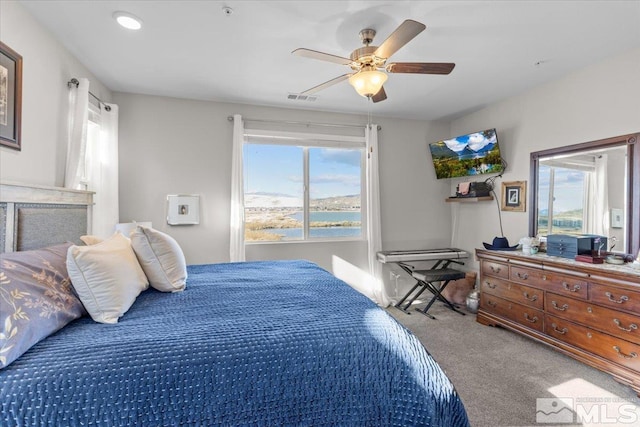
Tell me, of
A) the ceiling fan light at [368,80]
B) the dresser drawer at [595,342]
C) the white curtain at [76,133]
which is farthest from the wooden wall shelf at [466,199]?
the white curtain at [76,133]

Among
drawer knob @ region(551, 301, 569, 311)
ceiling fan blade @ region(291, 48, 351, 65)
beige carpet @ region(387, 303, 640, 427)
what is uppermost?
ceiling fan blade @ region(291, 48, 351, 65)

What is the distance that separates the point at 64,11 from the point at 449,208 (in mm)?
4545

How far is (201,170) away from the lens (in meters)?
3.54

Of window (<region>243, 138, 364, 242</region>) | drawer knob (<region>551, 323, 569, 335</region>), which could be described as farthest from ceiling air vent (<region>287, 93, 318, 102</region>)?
drawer knob (<region>551, 323, 569, 335</region>)

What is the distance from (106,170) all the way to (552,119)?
14.8ft

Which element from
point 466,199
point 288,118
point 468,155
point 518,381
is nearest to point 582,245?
point 518,381

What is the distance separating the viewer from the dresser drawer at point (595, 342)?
2.08m

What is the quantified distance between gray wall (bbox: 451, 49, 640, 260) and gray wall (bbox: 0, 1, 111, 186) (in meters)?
4.37

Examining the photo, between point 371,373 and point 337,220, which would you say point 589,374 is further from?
point 337,220

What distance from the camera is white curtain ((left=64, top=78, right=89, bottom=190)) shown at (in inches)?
93.5

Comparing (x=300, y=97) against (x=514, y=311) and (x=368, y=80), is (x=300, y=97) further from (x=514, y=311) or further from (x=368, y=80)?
(x=514, y=311)

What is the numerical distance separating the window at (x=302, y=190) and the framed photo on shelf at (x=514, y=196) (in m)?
1.73

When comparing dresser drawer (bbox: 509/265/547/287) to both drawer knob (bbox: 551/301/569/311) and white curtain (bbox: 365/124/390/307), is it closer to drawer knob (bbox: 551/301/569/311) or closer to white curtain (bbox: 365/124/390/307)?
drawer knob (bbox: 551/301/569/311)

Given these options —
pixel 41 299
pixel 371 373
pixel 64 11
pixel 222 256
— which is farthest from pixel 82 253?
pixel 222 256
